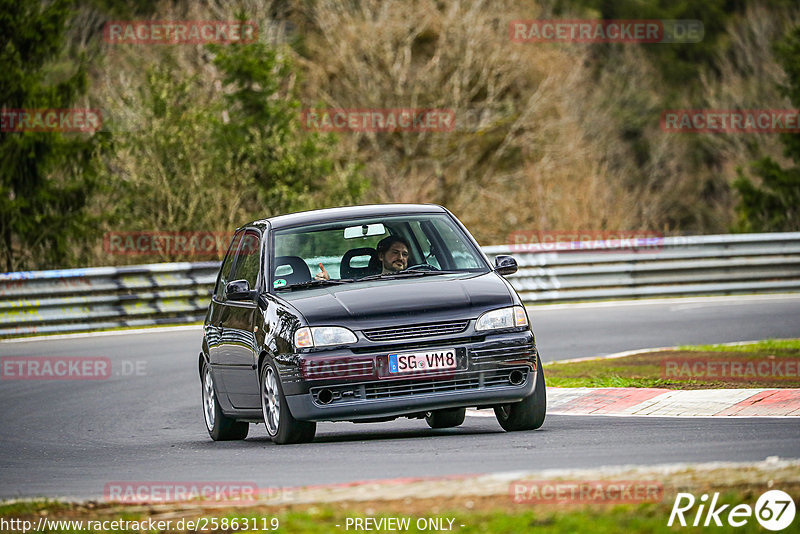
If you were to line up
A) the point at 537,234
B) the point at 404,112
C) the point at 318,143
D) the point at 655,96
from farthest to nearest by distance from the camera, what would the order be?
the point at 655,96 < the point at 404,112 < the point at 537,234 < the point at 318,143

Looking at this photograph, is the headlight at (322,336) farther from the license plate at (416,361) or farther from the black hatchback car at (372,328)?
the license plate at (416,361)

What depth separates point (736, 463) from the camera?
688 centimetres

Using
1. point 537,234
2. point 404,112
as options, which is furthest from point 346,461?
point 404,112

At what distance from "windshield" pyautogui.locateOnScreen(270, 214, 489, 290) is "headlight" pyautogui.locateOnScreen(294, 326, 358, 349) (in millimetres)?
929

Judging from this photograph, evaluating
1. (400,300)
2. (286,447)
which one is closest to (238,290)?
(286,447)

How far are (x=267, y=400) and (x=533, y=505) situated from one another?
4175mm

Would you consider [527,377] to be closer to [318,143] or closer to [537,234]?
[318,143]

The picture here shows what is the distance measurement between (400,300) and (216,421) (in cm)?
258

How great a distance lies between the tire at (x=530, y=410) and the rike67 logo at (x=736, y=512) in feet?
12.3

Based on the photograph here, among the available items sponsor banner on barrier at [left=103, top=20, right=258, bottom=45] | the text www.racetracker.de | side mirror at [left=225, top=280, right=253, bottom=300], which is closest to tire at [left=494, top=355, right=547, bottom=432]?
side mirror at [left=225, top=280, right=253, bottom=300]

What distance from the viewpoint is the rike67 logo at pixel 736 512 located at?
219 inches

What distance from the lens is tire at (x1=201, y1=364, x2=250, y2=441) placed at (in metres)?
11.2

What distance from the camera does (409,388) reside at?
9211mm

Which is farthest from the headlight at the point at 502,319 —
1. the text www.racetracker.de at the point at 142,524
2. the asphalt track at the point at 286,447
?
the text www.racetracker.de at the point at 142,524
